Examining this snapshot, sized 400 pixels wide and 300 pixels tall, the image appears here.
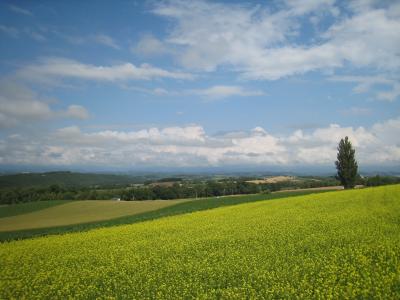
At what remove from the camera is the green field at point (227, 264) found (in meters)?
10.7

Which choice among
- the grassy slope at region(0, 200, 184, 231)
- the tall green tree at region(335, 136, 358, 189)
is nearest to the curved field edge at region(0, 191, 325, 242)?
the grassy slope at region(0, 200, 184, 231)

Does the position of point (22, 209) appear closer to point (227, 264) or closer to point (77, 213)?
point (77, 213)

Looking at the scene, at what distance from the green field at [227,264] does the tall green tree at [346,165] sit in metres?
53.9

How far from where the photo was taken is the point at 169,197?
9650 centimetres

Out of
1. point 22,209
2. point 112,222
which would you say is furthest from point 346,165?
point 22,209

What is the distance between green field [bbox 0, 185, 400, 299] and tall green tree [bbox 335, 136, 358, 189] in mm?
53903

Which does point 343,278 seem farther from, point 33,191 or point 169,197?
point 33,191

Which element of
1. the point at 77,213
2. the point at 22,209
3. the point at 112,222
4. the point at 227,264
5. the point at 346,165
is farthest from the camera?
the point at 346,165

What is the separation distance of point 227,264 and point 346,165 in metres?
67.1

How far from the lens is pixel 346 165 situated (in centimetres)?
7369

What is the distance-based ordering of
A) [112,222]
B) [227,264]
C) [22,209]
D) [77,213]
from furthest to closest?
1. [22,209]
2. [77,213]
3. [112,222]
4. [227,264]

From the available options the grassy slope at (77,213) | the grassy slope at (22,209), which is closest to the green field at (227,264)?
the grassy slope at (77,213)

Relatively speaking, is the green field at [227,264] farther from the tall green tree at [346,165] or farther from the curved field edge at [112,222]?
the tall green tree at [346,165]

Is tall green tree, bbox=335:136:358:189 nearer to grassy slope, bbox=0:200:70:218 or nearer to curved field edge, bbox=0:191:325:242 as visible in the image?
curved field edge, bbox=0:191:325:242
